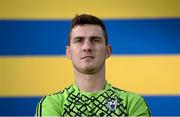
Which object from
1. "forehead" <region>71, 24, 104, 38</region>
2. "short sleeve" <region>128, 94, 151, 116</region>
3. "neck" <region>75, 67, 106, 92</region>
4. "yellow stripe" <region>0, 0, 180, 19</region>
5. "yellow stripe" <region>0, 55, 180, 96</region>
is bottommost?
"short sleeve" <region>128, 94, 151, 116</region>

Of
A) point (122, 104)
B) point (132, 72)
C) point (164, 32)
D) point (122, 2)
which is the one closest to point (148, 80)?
point (132, 72)

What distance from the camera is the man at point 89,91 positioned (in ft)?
4.33

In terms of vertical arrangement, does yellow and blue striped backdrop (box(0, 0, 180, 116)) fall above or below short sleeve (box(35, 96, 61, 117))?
above

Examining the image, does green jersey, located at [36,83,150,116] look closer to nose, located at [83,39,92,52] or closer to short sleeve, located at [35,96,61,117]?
short sleeve, located at [35,96,61,117]

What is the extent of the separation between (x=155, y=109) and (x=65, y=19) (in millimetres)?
702

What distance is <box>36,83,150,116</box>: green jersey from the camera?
1.31 m

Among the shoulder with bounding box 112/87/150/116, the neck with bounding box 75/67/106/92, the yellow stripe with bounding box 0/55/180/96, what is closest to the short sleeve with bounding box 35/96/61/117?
the neck with bounding box 75/67/106/92

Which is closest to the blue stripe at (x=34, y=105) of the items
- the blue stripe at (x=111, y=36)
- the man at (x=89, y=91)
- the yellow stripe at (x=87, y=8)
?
the blue stripe at (x=111, y=36)

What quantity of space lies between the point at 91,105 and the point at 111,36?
754 millimetres

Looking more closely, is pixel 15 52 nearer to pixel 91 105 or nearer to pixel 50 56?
pixel 50 56

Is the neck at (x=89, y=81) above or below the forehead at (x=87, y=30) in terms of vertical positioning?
below

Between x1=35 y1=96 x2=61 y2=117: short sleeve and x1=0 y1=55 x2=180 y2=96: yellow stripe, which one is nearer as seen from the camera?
x1=35 y1=96 x2=61 y2=117: short sleeve

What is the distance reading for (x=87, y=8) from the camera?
2035 millimetres

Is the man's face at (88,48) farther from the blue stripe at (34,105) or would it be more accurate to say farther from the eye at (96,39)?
the blue stripe at (34,105)
